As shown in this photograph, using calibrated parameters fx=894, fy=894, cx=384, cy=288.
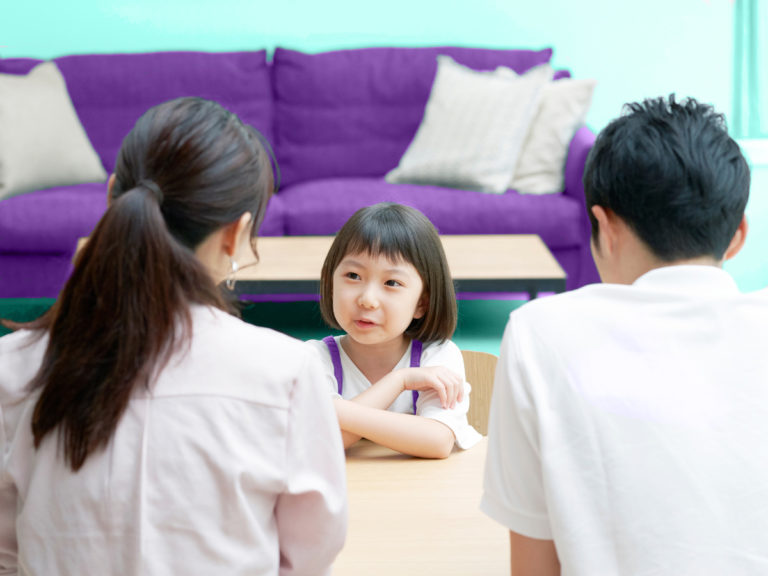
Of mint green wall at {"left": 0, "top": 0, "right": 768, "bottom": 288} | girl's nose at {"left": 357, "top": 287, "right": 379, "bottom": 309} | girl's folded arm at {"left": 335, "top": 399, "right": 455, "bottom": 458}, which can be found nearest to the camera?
girl's folded arm at {"left": 335, "top": 399, "right": 455, "bottom": 458}

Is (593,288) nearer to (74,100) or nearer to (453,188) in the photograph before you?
(453,188)

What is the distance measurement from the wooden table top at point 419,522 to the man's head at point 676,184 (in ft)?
1.30

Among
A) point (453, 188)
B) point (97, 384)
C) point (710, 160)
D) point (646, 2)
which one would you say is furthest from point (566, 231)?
point (97, 384)

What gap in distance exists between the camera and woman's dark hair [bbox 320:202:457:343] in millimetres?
1604

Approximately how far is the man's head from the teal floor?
2.43 m

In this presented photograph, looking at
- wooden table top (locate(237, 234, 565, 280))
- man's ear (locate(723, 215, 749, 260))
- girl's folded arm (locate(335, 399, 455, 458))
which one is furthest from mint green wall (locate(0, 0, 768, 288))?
man's ear (locate(723, 215, 749, 260))

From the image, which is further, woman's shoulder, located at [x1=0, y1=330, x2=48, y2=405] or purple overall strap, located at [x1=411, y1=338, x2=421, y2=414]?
purple overall strap, located at [x1=411, y1=338, x2=421, y2=414]

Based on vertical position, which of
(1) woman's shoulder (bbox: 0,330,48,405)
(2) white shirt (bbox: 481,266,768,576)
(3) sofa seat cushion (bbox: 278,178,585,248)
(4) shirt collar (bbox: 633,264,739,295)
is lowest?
(3) sofa seat cushion (bbox: 278,178,585,248)

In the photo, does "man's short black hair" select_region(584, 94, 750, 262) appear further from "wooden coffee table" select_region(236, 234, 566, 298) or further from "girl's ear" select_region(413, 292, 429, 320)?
"wooden coffee table" select_region(236, 234, 566, 298)

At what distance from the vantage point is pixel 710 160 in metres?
0.94

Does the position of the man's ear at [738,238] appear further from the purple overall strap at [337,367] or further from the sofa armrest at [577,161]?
the sofa armrest at [577,161]

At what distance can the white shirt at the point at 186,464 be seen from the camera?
0.83m

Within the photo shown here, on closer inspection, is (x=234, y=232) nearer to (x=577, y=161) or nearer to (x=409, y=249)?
(x=409, y=249)

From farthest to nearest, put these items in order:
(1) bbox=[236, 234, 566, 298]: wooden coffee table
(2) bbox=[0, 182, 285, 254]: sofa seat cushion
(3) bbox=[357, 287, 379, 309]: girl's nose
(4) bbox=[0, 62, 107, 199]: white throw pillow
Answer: (4) bbox=[0, 62, 107, 199]: white throw pillow < (2) bbox=[0, 182, 285, 254]: sofa seat cushion < (1) bbox=[236, 234, 566, 298]: wooden coffee table < (3) bbox=[357, 287, 379, 309]: girl's nose
